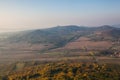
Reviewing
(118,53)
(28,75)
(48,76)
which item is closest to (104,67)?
(48,76)

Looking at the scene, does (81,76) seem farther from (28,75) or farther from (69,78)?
(28,75)

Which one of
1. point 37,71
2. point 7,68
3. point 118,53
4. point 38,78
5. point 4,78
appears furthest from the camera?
point 118,53

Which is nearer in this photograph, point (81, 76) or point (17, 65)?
point (81, 76)

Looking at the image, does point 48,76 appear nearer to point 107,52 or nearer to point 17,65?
point 17,65

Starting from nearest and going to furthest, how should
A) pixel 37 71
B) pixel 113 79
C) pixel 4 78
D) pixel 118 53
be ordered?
1. pixel 113 79
2. pixel 4 78
3. pixel 37 71
4. pixel 118 53

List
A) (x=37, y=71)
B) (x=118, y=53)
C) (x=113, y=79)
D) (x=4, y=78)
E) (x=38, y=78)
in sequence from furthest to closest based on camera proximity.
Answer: (x=118, y=53) < (x=37, y=71) < (x=4, y=78) < (x=38, y=78) < (x=113, y=79)

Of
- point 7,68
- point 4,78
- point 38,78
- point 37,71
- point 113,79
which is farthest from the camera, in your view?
point 7,68

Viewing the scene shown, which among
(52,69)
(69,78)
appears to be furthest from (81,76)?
(52,69)

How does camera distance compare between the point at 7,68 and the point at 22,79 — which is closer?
the point at 22,79

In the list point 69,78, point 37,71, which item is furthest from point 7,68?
point 69,78
